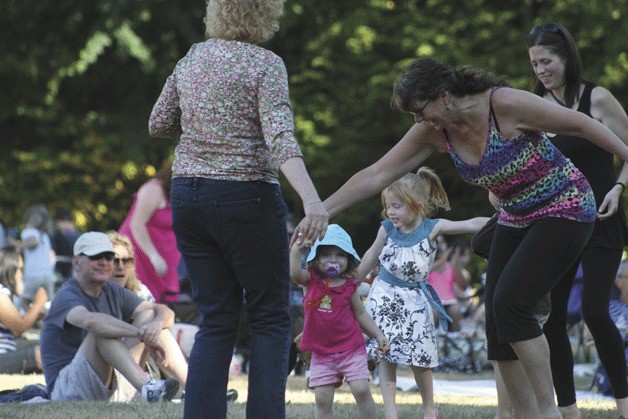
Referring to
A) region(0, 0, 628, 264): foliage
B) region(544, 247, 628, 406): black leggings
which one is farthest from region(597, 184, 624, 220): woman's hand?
region(0, 0, 628, 264): foliage

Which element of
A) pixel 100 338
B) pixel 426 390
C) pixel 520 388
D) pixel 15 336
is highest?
pixel 100 338

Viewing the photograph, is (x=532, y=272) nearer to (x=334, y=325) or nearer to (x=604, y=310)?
(x=604, y=310)

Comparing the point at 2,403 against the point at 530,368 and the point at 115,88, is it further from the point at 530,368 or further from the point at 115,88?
the point at 115,88

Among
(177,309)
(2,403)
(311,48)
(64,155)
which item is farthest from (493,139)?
(64,155)

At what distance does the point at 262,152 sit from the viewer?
4.52m

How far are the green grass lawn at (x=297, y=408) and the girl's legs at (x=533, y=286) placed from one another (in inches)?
62.2

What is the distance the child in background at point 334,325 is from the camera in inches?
230

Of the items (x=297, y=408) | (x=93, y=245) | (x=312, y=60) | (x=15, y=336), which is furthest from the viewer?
(x=312, y=60)

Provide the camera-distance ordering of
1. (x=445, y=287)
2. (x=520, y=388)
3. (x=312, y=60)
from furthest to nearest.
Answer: (x=312, y=60), (x=445, y=287), (x=520, y=388)

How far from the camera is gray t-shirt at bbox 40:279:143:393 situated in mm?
6887

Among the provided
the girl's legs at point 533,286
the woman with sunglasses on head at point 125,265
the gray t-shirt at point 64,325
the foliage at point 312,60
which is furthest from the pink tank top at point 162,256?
the foliage at point 312,60

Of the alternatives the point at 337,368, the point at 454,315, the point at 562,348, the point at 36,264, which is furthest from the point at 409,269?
the point at 36,264

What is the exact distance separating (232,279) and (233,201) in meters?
0.37

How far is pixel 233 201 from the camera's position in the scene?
4438mm
